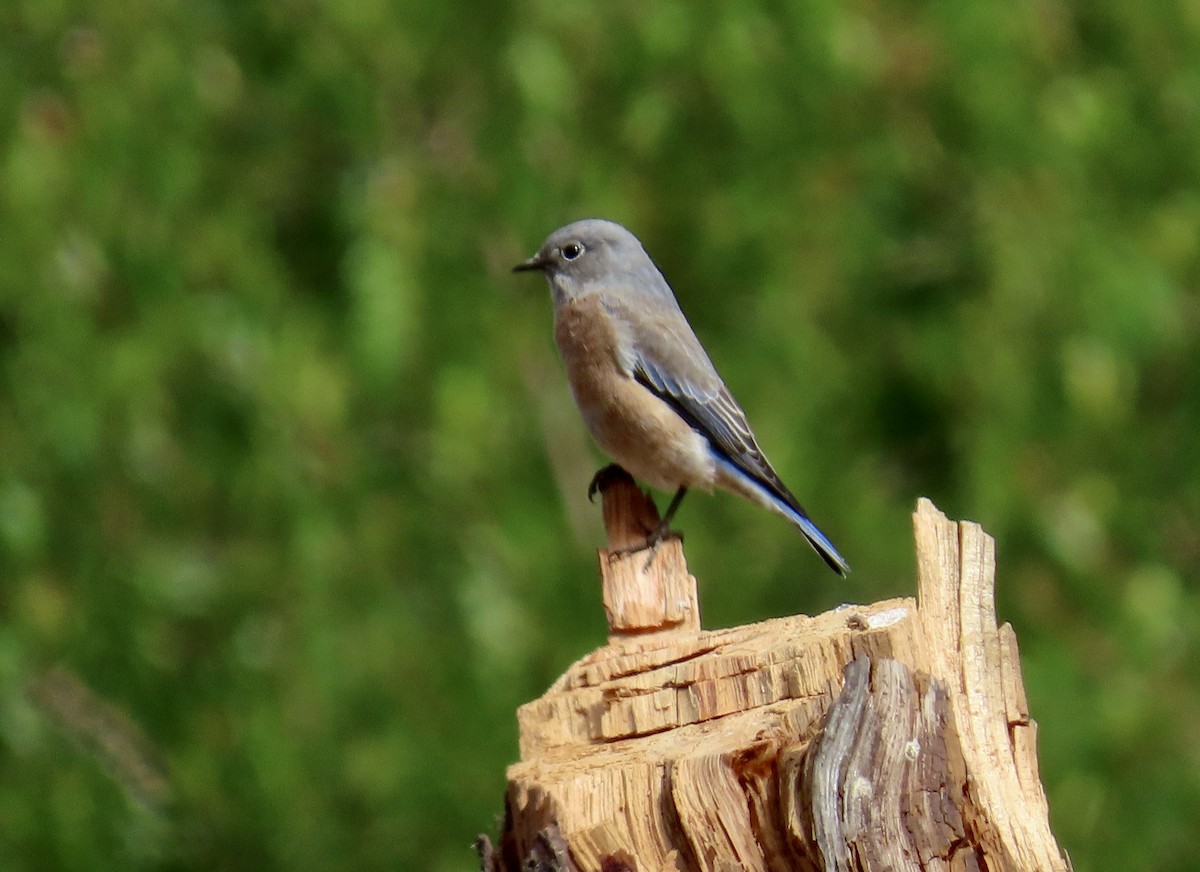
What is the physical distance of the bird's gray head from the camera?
6895 millimetres

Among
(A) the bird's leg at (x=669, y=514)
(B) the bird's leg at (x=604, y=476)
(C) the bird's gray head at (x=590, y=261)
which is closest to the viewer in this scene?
(A) the bird's leg at (x=669, y=514)

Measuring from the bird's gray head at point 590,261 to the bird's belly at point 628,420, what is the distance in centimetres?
31

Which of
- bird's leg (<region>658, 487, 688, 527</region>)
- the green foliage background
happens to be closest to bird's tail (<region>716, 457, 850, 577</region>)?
bird's leg (<region>658, 487, 688, 527</region>)

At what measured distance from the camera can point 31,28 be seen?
8.30m

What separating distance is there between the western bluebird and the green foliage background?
1261 mm

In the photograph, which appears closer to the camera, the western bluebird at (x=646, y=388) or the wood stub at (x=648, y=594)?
the wood stub at (x=648, y=594)

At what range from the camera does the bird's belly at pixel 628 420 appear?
6375 mm

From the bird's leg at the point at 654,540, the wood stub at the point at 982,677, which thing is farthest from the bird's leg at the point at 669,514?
the wood stub at the point at 982,677

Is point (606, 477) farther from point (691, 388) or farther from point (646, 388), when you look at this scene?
point (691, 388)

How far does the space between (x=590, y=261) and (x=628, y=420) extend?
34.2 inches

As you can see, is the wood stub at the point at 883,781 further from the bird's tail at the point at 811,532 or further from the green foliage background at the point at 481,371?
the green foliage background at the point at 481,371

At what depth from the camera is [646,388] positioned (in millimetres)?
6516

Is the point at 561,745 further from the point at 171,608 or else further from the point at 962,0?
the point at 962,0

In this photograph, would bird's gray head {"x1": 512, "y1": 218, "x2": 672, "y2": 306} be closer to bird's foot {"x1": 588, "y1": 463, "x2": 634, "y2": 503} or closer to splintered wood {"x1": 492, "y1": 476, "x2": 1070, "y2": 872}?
bird's foot {"x1": 588, "y1": 463, "x2": 634, "y2": 503}
